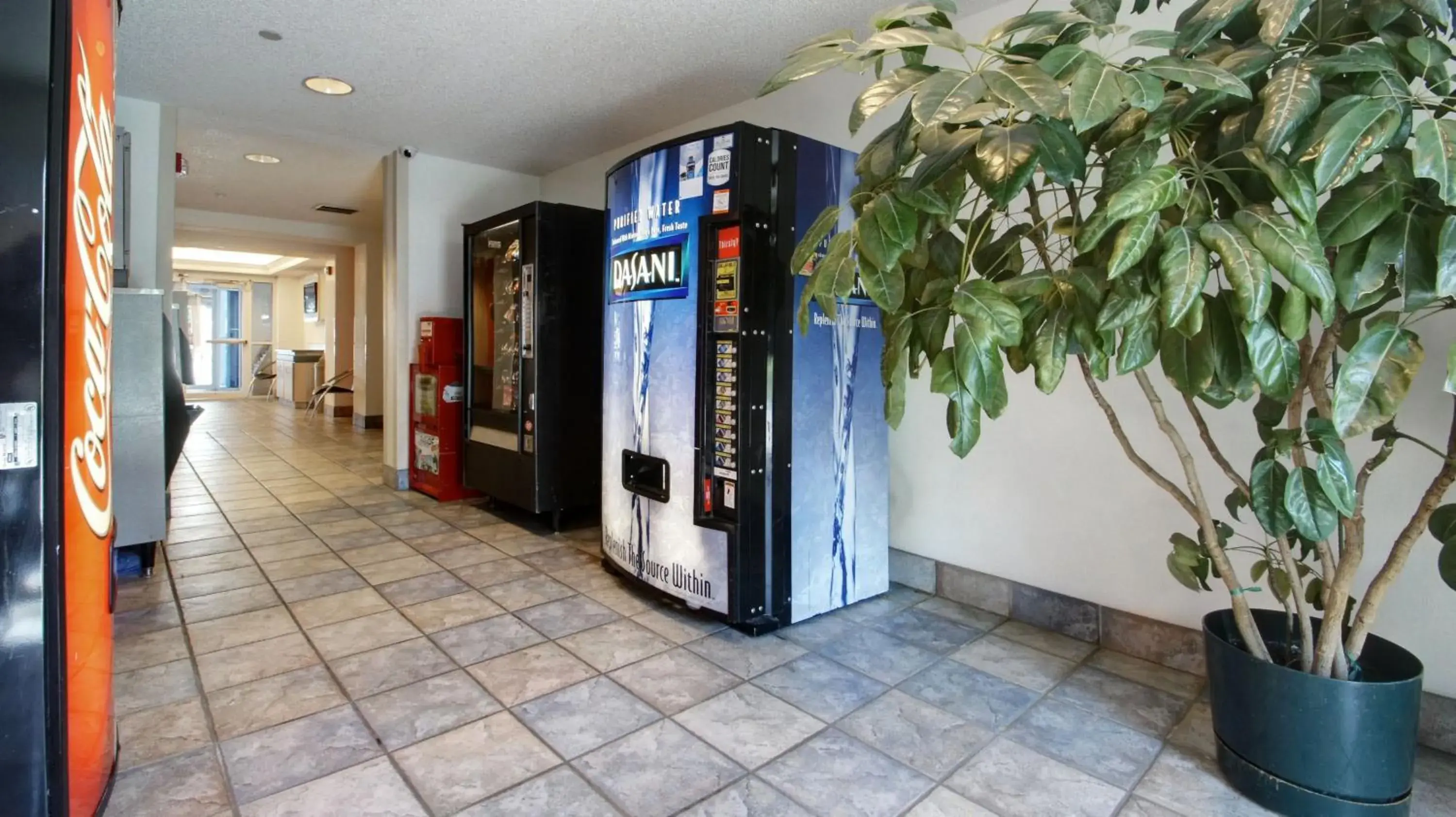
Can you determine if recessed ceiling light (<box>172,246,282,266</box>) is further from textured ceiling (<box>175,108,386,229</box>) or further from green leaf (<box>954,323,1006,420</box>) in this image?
green leaf (<box>954,323,1006,420</box>)

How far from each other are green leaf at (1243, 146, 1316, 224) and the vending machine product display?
4.54ft

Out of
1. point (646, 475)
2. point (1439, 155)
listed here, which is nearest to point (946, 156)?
point (1439, 155)

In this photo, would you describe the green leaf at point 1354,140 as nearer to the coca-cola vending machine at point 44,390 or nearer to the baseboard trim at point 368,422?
the coca-cola vending machine at point 44,390

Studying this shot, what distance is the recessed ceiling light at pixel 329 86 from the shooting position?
367 centimetres

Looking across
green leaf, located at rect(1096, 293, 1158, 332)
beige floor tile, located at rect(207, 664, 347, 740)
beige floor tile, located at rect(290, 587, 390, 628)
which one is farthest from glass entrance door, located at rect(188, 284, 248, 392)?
green leaf, located at rect(1096, 293, 1158, 332)

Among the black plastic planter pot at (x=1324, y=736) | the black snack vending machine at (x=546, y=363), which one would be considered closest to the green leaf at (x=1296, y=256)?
the black plastic planter pot at (x=1324, y=736)

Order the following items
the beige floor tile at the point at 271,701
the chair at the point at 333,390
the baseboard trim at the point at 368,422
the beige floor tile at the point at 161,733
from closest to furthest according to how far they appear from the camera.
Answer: the beige floor tile at the point at 161,733 < the beige floor tile at the point at 271,701 < the baseboard trim at the point at 368,422 < the chair at the point at 333,390

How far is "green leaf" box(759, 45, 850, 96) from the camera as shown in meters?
1.38

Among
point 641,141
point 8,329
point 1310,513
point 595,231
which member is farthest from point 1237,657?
Result: point 641,141

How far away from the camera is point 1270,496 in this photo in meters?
1.54

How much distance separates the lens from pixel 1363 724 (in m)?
1.57

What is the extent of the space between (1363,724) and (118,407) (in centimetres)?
449

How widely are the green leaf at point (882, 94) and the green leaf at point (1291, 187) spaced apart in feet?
2.11

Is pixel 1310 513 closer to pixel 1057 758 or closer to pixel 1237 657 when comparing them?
pixel 1237 657
